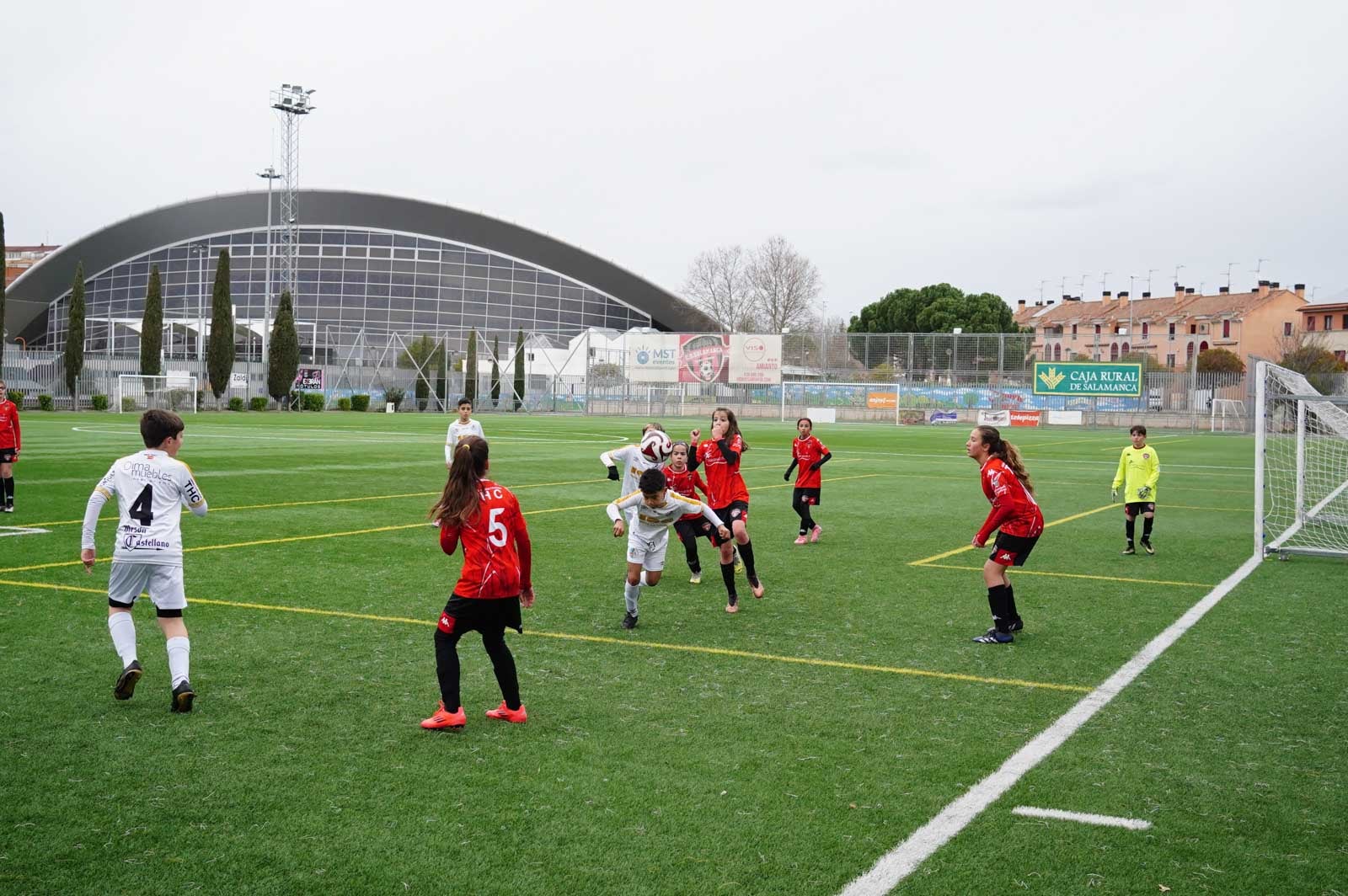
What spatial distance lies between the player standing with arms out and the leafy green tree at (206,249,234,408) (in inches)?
1939

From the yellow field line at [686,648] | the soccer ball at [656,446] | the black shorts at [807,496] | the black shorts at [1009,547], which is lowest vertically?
the yellow field line at [686,648]

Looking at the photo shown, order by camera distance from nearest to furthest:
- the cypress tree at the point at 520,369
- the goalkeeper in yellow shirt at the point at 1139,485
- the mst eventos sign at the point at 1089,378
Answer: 1. the goalkeeper in yellow shirt at the point at 1139,485
2. the mst eventos sign at the point at 1089,378
3. the cypress tree at the point at 520,369

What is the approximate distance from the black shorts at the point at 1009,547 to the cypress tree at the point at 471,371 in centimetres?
6890

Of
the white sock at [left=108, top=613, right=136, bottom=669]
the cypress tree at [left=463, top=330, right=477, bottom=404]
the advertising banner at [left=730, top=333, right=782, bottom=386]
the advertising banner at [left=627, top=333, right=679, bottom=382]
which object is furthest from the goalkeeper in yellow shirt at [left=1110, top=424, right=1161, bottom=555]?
the cypress tree at [left=463, top=330, right=477, bottom=404]

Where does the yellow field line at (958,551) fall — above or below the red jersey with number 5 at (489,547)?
below

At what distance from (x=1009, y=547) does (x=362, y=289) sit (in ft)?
318

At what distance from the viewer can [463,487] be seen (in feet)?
20.1

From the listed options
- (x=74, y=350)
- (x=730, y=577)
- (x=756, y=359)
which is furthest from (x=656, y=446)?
(x=756, y=359)

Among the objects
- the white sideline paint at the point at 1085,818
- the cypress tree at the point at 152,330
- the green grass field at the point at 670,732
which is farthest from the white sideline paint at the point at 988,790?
the cypress tree at the point at 152,330

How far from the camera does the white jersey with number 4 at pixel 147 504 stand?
650cm

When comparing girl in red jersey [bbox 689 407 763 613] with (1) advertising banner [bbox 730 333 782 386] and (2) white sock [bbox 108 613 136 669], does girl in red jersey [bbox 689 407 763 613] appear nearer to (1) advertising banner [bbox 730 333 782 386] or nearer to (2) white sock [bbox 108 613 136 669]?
(2) white sock [bbox 108 613 136 669]

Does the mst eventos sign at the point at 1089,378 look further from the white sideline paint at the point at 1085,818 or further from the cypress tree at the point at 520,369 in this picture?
the white sideline paint at the point at 1085,818

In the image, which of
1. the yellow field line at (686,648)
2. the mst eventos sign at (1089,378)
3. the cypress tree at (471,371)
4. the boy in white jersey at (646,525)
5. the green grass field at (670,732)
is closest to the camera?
the green grass field at (670,732)

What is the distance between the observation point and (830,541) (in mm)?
14828
